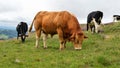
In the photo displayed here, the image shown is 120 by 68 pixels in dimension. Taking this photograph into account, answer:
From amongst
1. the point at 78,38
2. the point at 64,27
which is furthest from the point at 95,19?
the point at 78,38

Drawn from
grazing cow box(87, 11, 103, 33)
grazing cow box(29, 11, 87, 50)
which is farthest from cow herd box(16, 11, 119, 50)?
grazing cow box(87, 11, 103, 33)

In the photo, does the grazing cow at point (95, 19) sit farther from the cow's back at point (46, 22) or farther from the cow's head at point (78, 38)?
the cow's head at point (78, 38)

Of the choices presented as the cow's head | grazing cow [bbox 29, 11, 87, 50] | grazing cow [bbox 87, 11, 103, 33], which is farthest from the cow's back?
grazing cow [bbox 87, 11, 103, 33]

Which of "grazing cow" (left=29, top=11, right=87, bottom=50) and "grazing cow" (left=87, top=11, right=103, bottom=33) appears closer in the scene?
"grazing cow" (left=29, top=11, right=87, bottom=50)

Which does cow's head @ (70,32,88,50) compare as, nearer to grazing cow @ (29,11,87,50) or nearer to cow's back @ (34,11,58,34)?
grazing cow @ (29,11,87,50)

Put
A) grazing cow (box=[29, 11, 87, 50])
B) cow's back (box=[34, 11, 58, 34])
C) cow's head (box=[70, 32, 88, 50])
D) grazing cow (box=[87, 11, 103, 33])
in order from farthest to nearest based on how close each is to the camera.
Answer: grazing cow (box=[87, 11, 103, 33]), cow's back (box=[34, 11, 58, 34]), grazing cow (box=[29, 11, 87, 50]), cow's head (box=[70, 32, 88, 50])

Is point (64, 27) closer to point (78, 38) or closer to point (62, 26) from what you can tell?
point (62, 26)

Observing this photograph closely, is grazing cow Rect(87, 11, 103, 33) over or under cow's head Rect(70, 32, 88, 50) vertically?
under

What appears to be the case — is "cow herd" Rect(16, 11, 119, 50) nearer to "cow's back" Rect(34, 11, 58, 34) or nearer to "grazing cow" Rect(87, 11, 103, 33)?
"cow's back" Rect(34, 11, 58, 34)

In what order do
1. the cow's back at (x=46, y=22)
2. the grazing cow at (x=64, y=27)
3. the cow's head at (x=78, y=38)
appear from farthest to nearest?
1. the cow's back at (x=46, y=22)
2. the grazing cow at (x=64, y=27)
3. the cow's head at (x=78, y=38)

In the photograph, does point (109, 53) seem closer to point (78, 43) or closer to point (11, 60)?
point (78, 43)

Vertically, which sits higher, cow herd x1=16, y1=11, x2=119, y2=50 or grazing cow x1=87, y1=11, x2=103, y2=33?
cow herd x1=16, y1=11, x2=119, y2=50

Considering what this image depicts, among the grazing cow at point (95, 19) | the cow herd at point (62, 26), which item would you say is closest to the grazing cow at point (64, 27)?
the cow herd at point (62, 26)

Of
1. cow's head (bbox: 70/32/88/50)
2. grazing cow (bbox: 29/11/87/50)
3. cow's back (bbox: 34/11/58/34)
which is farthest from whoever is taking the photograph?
cow's back (bbox: 34/11/58/34)
